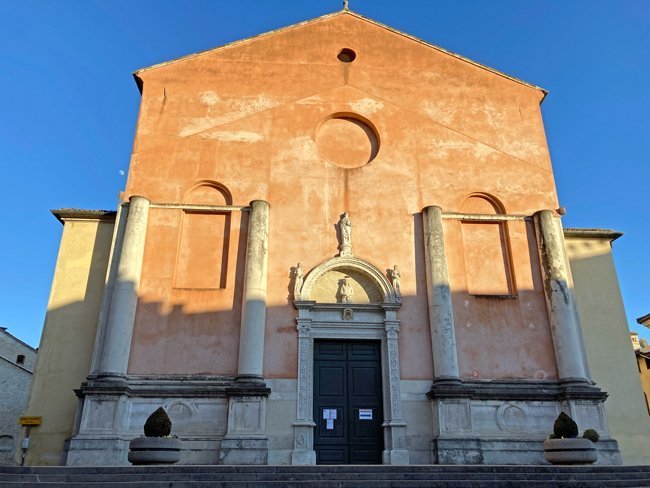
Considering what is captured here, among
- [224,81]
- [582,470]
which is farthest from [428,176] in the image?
[582,470]

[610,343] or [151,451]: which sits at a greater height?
[610,343]

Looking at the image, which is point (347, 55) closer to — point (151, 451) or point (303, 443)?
point (303, 443)

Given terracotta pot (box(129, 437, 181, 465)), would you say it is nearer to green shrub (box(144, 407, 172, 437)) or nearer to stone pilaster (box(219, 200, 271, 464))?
green shrub (box(144, 407, 172, 437))

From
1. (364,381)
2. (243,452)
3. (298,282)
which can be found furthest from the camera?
(298,282)

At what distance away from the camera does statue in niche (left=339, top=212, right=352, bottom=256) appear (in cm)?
1422

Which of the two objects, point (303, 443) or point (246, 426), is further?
point (303, 443)

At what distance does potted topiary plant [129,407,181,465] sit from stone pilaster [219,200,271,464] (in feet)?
7.85

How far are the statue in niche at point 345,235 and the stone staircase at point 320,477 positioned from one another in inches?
247

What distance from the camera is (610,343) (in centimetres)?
1467

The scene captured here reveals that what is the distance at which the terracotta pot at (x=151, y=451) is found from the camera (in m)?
9.23

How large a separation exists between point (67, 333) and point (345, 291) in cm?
710

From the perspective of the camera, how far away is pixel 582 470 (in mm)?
9172

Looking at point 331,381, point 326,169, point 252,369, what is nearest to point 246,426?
point 252,369

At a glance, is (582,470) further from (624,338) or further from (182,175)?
(182,175)
